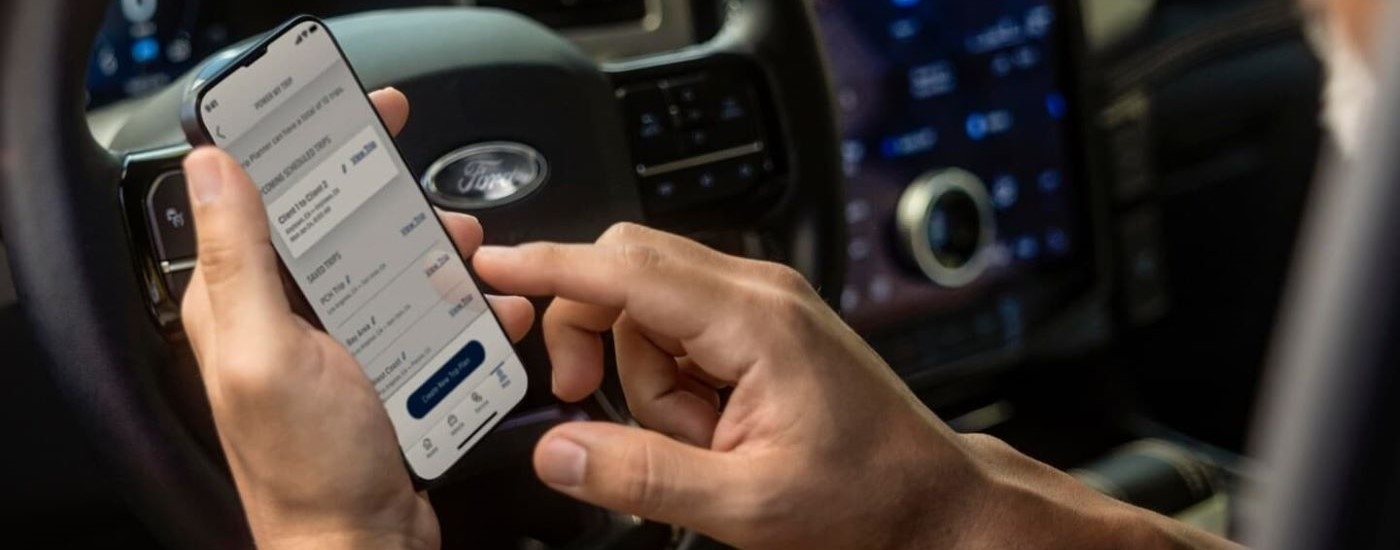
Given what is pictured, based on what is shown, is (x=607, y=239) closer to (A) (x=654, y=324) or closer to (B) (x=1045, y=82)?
(A) (x=654, y=324)

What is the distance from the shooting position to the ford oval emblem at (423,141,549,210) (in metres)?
0.81

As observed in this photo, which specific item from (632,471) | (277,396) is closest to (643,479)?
(632,471)

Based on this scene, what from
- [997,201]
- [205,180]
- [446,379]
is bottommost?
[997,201]

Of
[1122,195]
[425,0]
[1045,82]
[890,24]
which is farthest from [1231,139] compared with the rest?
[425,0]

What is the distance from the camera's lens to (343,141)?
0.70m

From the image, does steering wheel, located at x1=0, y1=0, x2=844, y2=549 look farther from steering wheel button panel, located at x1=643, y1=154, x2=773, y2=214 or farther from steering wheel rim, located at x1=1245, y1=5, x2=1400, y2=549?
steering wheel rim, located at x1=1245, y1=5, x2=1400, y2=549

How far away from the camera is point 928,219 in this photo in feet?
3.94

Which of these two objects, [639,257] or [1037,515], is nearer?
[639,257]

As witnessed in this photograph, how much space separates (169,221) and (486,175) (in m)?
0.14

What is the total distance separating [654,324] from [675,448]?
4cm

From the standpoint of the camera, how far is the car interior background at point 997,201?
91cm

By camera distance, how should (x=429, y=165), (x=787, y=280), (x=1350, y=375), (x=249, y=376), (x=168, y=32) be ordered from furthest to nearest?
(x=168, y=32)
(x=429, y=165)
(x=787, y=280)
(x=249, y=376)
(x=1350, y=375)

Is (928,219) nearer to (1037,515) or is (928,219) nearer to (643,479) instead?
(1037,515)

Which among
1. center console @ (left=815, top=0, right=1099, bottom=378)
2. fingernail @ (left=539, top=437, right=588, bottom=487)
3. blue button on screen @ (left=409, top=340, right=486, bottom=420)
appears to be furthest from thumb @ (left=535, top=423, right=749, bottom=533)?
center console @ (left=815, top=0, right=1099, bottom=378)
